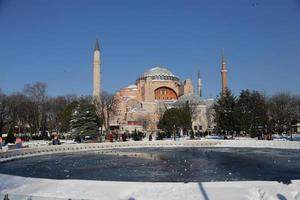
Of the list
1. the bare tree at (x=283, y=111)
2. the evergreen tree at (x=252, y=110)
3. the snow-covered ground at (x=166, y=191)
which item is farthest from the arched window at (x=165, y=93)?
the snow-covered ground at (x=166, y=191)

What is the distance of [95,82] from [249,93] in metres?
24.1

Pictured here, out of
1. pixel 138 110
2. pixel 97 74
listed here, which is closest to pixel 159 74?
pixel 138 110

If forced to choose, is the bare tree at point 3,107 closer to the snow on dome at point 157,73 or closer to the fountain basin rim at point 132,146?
the fountain basin rim at point 132,146

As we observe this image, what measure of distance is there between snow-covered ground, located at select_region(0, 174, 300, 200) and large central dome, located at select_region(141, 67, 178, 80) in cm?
6848

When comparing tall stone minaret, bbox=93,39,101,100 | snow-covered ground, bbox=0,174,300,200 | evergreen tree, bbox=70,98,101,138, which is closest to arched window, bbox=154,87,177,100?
tall stone minaret, bbox=93,39,101,100

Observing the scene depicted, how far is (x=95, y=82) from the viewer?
167 feet

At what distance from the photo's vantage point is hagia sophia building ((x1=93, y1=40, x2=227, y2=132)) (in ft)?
187

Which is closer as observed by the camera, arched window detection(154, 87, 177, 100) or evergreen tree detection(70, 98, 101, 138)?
Result: evergreen tree detection(70, 98, 101, 138)

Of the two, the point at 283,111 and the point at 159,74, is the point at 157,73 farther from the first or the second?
the point at 283,111

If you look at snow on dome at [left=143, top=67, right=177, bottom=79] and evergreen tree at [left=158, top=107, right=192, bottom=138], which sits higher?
snow on dome at [left=143, top=67, right=177, bottom=79]

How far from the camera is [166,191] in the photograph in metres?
6.57

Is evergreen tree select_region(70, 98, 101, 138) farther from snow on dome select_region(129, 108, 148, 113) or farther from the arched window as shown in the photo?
the arched window

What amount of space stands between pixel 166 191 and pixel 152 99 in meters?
63.3

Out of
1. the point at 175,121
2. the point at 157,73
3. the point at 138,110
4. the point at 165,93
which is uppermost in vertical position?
the point at 157,73
